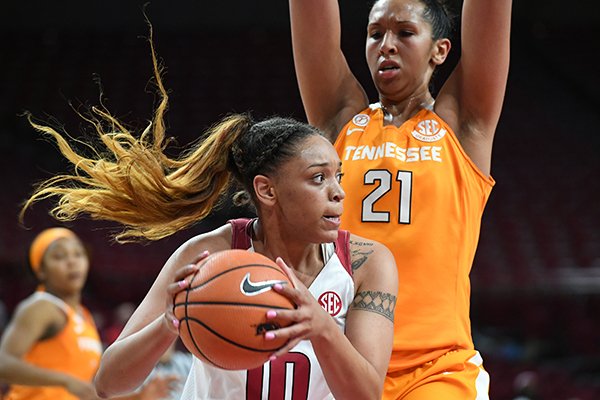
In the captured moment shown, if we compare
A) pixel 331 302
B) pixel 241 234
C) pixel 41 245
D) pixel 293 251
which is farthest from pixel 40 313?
pixel 331 302

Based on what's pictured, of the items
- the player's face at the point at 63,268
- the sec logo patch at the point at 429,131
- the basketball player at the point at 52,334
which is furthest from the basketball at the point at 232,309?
the player's face at the point at 63,268

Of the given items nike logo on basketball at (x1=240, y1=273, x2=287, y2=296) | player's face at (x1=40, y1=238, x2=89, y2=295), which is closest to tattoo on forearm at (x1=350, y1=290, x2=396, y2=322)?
nike logo on basketball at (x1=240, y1=273, x2=287, y2=296)

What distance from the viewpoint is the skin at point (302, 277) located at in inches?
92.9

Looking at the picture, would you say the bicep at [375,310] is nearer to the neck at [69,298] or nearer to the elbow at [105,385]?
the elbow at [105,385]

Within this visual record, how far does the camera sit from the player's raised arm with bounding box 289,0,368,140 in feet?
11.1

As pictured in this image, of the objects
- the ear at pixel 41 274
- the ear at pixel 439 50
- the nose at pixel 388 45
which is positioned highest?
the ear at pixel 439 50

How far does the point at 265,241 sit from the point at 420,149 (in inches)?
28.1

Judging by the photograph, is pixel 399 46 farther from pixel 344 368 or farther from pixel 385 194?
pixel 344 368

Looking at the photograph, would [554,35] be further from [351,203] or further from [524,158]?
[351,203]

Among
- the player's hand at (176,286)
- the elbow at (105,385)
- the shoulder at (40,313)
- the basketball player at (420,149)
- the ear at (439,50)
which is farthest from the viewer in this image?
the shoulder at (40,313)

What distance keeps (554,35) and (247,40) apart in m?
5.73

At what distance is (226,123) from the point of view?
2879 millimetres

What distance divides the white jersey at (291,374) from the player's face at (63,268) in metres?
2.81

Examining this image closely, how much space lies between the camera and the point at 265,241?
2.83 meters
